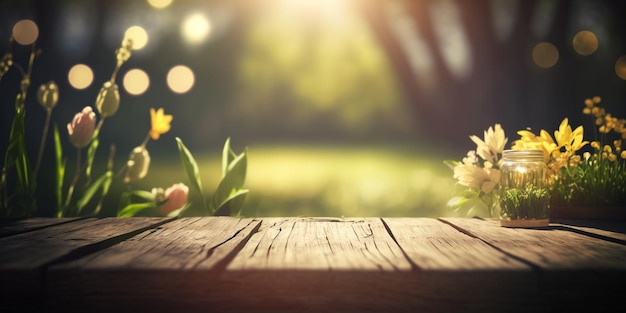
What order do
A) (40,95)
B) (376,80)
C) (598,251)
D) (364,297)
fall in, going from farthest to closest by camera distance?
(376,80) < (40,95) < (598,251) < (364,297)

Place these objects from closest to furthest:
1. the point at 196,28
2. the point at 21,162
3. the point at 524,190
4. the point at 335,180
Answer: the point at 524,190, the point at 21,162, the point at 335,180, the point at 196,28

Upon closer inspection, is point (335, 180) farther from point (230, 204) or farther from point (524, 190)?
point (524, 190)

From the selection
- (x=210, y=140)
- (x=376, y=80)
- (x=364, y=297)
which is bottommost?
(x=364, y=297)

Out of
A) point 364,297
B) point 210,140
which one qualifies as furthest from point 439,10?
point 364,297

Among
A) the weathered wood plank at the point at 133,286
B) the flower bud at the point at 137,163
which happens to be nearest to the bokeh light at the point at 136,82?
the flower bud at the point at 137,163

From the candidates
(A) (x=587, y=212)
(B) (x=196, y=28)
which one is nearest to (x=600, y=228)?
(A) (x=587, y=212)

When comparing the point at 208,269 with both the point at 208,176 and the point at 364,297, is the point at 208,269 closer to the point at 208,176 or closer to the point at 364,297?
the point at 364,297

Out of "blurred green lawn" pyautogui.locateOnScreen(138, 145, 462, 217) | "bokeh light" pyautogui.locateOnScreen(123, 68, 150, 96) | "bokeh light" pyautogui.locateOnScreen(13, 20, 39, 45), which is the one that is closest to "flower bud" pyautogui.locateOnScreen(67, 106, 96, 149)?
"blurred green lawn" pyautogui.locateOnScreen(138, 145, 462, 217)
